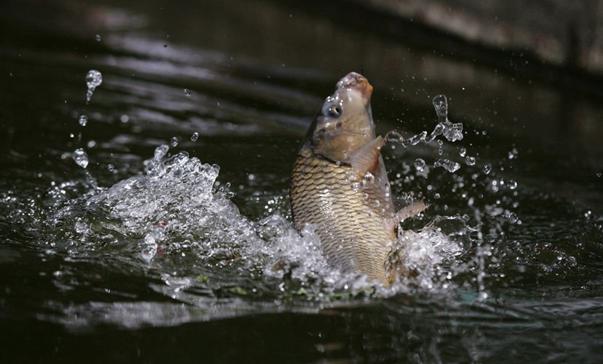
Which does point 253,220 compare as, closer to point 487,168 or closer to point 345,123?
point 345,123

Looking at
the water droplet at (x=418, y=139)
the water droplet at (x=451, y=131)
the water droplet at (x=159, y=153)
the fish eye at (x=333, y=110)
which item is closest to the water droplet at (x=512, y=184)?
the water droplet at (x=418, y=139)

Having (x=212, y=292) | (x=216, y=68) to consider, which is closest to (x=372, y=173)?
(x=212, y=292)

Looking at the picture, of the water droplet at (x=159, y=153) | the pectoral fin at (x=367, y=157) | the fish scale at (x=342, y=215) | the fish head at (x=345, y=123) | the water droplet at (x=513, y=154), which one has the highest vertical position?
the water droplet at (x=513, y=154)

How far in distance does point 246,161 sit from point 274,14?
19.7 ft

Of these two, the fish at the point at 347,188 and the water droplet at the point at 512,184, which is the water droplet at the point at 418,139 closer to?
the water droplet at the point at 512,184

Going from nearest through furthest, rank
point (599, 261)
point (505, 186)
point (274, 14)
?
point (599, 261) → point (505, 186) → point (274, 14)

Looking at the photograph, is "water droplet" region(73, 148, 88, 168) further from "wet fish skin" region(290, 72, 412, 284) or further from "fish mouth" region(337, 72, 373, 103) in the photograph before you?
"fish mouth" region(337, 72, 373, 103)

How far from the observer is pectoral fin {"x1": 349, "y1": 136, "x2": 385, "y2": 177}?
3254 mm

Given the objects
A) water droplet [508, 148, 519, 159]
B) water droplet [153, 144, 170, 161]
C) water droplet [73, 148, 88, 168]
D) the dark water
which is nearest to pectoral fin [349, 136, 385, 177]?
the dark water

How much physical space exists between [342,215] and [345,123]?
0.34 meters

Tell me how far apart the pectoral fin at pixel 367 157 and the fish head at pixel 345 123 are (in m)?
0.04

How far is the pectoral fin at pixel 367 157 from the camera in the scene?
3254 mm

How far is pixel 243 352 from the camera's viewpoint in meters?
3.02

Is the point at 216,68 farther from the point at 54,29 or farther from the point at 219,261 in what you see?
the point at 219,261
